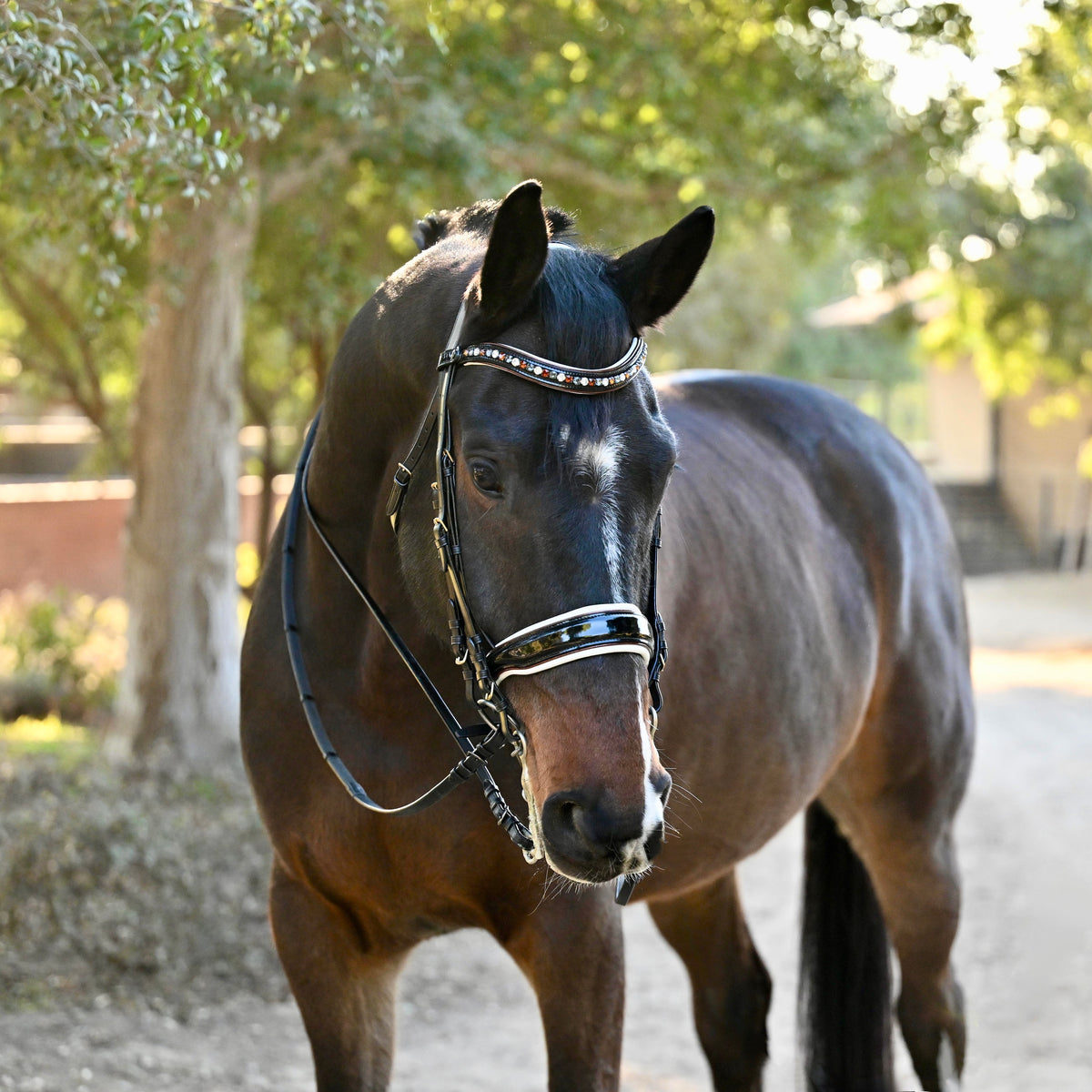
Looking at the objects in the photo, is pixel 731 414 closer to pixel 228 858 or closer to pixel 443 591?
pixel 443 591

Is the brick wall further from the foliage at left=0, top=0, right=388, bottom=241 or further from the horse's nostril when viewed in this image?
the horse's nostril

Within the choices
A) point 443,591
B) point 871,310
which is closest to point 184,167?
point 443,591

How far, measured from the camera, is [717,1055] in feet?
11.8

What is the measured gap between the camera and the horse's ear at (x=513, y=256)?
1.76 meters

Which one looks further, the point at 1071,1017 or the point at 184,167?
the point at 1071,1017

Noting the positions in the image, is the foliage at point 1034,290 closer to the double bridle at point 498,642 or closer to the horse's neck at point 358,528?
the horse's neck at point 358,528

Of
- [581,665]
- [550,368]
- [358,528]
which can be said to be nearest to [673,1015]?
[358,528]

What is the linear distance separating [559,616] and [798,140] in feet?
22.7

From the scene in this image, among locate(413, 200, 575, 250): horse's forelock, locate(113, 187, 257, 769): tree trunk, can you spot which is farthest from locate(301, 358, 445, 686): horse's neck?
locate(113, 187, 257, 769): tree trunk

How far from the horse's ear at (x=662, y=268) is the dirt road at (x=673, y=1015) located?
3.00 metres

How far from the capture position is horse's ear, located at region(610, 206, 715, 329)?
1.92 meters

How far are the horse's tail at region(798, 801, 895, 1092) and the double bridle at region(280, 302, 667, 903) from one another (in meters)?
2.07

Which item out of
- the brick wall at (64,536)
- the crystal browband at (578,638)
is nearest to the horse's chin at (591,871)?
the crystal browband at (578,638)

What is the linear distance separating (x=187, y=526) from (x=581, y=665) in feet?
17.2
